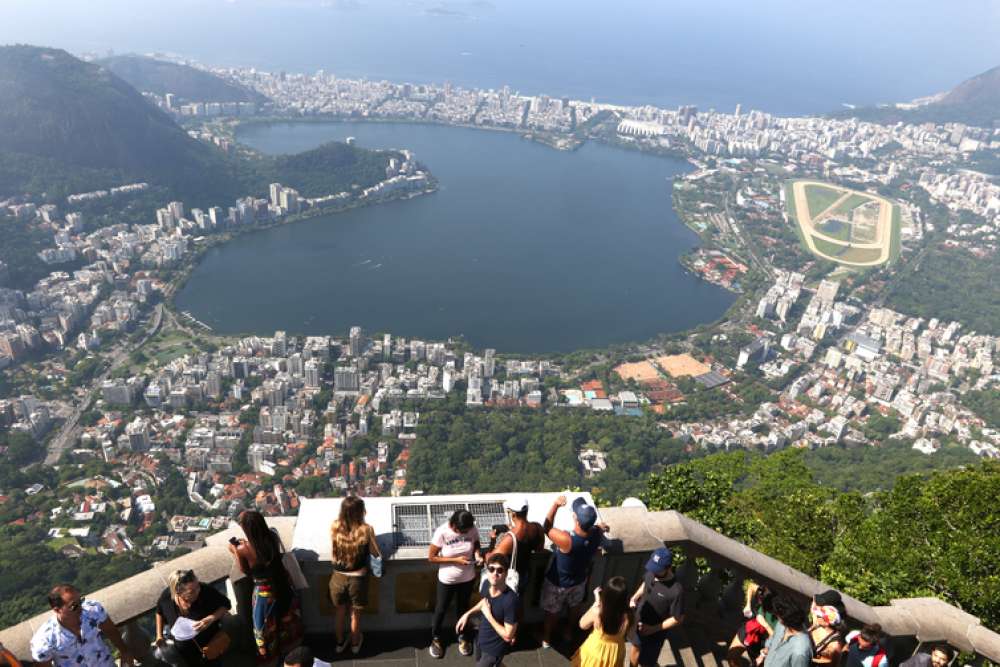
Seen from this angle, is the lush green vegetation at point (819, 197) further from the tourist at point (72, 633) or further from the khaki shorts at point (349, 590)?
the tourist at point (72, 633)

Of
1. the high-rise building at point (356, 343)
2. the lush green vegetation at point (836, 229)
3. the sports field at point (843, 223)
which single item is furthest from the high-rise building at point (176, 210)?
the lush green vegetation at point (836, 229)

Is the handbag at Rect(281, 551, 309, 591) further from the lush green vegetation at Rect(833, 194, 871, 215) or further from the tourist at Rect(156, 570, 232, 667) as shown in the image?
the lush green vegetation at Rect(833, 194, 871, 215)

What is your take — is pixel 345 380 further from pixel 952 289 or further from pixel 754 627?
pixel 952 289

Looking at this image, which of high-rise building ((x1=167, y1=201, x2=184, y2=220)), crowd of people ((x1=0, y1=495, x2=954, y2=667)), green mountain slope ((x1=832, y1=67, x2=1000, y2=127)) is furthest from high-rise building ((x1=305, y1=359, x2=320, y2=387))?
green mountain slope ((x1=832, y1=67, x2=1000, y2=127))

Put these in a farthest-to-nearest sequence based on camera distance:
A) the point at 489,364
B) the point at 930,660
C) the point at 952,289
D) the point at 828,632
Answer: the point at 952,289, the point at 489,364, the point at 930,660, the point at 828,632

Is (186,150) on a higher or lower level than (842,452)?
higher

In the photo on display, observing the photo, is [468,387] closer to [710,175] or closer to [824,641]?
[824,641]

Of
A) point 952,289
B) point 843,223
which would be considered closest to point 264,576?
point 952,289

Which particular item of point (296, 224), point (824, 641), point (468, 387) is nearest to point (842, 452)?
point (468, 387)
